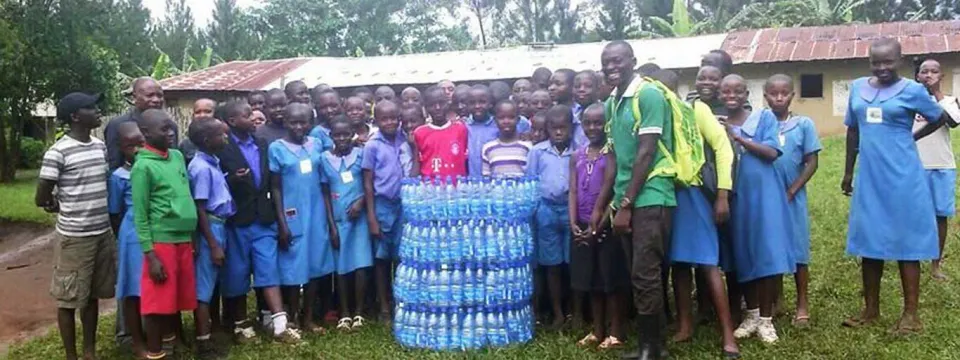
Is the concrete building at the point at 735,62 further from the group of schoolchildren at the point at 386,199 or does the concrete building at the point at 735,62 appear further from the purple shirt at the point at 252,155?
the purple shirt at the point at 252,155

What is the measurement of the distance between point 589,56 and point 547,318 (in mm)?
12794

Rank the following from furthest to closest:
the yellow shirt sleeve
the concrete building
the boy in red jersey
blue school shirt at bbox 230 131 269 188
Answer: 1. the concrete building
2. the boy in red jersey
3. blue school shirt at bbox 230 131 269 188
4. the yellow shirt sleeve

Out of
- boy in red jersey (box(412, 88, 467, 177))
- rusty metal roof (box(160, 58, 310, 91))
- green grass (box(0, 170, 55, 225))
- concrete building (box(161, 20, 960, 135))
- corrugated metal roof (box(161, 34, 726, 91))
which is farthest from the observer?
rusty metal roof (box(160, 58, 310, 91))

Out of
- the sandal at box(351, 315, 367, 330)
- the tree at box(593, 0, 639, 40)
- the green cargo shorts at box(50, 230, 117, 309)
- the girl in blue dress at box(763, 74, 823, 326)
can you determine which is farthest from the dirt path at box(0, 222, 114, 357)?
the tree at box(593, 0, 639, 40)

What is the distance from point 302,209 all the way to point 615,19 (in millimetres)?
32852

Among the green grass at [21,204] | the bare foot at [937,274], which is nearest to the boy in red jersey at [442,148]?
the bare foot at [937,274]

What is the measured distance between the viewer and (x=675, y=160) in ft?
13.5

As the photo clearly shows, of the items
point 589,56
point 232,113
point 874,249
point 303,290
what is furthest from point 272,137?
point 589,56

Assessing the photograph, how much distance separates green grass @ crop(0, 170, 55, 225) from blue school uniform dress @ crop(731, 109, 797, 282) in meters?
10.9

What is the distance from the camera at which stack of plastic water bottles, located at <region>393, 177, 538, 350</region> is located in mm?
4723

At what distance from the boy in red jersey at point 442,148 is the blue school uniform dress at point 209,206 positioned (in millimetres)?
1247

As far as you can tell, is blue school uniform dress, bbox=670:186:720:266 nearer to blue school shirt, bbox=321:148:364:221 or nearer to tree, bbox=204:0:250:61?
blue school shirt, bbox=321:148:364:221

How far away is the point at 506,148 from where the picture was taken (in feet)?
17.2

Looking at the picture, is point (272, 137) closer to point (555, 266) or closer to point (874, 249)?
point (555, 266)
